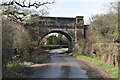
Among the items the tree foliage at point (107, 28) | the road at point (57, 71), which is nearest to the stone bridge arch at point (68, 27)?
the tree foliage at point (107, 28)

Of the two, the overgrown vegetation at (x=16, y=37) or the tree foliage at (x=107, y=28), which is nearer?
the overgrown vegetation at (x=16, y=37)

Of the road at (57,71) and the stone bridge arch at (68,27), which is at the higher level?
the stone bridge arch at (68,27)

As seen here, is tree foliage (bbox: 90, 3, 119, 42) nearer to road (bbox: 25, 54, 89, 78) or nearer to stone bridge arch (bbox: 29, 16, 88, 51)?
road (bbox: 25, 54, 89, 78)

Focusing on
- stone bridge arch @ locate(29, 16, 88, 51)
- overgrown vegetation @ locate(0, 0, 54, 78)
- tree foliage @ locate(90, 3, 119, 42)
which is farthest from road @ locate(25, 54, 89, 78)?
stone bridge arch @ locate(29, 16, 88, 51)

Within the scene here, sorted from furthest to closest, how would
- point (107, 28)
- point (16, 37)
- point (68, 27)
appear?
point (68, 27) → point (107, 28) → point (16, 37)

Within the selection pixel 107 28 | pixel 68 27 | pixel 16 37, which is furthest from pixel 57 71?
pixel 68 27

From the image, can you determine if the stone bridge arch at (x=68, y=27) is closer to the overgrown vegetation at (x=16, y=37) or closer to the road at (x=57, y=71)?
the overgrown vegetation at (x=16, y=37)

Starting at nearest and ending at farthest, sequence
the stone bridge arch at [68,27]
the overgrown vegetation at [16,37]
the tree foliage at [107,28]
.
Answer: the overgrown vegetation at [16,37] → the tree foliage at [107,28] → the stone bridge arch at [68,27]

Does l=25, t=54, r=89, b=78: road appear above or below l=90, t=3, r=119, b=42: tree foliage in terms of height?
below

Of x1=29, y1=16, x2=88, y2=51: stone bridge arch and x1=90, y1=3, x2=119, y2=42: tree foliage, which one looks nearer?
x1=90, y1=3, x2=119, y2=42: tree foliage

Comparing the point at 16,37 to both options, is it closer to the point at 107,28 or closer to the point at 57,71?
the point at 57,71

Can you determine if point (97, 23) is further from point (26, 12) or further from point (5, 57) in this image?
point (5, 57)

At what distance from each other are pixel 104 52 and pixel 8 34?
27.2 ft

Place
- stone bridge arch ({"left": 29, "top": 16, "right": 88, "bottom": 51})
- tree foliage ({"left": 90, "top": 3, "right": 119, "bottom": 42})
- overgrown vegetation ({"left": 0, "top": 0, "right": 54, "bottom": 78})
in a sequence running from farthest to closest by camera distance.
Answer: stone bridge arch ({"left": 29, "top": 16, "right": 88, "bottom": 51}) → tree foliage ({"left": 90, "top": 3, "right": 119, "bottom": 42}) → overgrown vegetation ({"left": 0, "top": 0, "right": 54, "bottom": 78})
